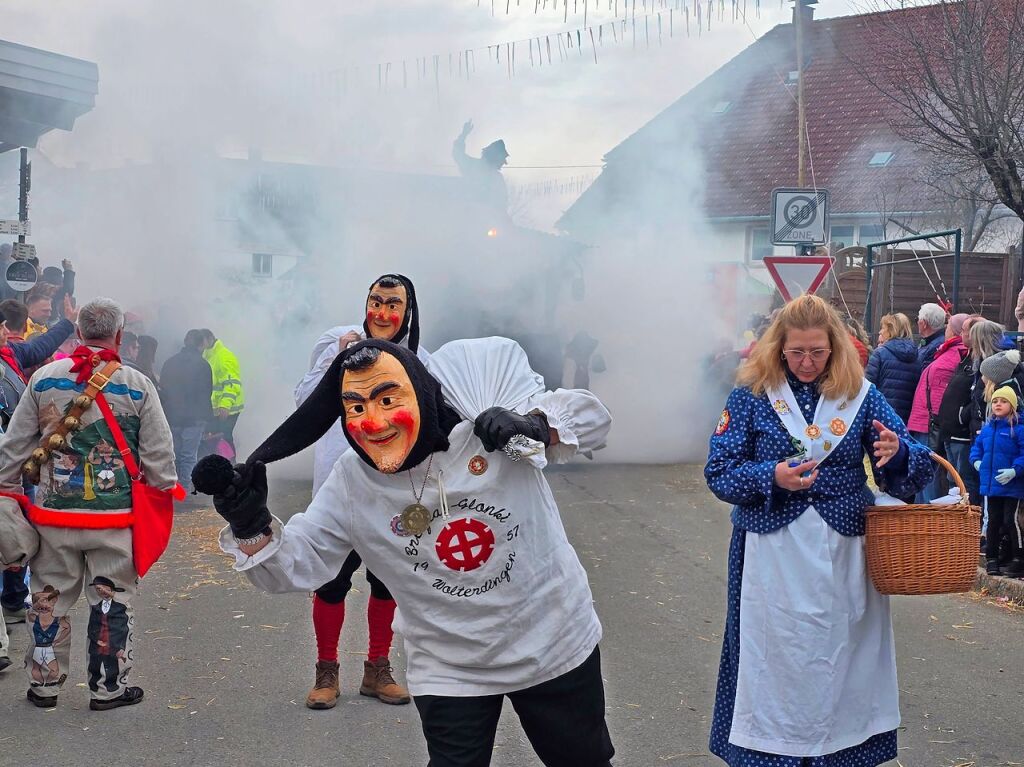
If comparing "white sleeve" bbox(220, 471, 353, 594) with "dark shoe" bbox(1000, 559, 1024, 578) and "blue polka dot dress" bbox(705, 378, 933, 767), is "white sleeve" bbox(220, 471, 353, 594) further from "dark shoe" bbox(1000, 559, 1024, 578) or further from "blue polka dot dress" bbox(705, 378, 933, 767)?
"dark shoe" bbox(1000, 559, 1024, 578)

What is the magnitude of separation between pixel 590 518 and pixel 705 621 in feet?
10.7

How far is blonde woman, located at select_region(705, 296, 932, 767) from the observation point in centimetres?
328

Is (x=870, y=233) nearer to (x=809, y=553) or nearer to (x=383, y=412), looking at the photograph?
(x=809, y=553)

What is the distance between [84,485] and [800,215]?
25.8 ft

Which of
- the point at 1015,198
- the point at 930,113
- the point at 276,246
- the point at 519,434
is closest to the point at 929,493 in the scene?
the point at 1015,198

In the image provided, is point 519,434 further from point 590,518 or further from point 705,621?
point 590,518

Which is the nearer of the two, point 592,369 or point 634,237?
point 592,369

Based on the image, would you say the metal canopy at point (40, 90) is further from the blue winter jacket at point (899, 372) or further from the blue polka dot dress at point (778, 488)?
the blue polka dot dress at point (778, 488)

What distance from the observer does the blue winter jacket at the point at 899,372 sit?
28.7 feet

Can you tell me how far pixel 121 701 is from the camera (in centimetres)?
482

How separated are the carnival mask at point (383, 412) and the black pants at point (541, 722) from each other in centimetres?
63

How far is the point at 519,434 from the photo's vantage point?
104 inches

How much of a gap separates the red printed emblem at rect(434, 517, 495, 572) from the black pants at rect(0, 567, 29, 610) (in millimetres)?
4359

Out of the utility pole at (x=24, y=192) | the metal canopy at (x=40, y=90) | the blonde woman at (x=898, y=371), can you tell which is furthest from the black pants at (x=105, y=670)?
the metal canopy at (x=40, y=90)
